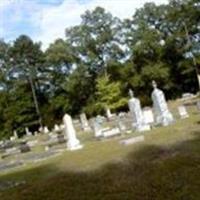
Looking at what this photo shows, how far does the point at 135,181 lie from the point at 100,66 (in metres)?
54.7

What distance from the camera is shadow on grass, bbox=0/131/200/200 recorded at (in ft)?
43.0

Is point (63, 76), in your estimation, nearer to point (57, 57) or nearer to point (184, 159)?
point (57, 57)

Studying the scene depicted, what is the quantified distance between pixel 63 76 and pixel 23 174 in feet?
178

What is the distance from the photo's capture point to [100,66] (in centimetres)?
6850

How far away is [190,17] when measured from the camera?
208 feet

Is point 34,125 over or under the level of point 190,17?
under

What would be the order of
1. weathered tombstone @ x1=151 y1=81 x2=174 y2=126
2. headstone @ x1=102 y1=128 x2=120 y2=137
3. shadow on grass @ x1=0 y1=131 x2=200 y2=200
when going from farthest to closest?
headstone @ x1=102 y1=128 x2=120 y2=137, weathered tombstone @ x1=151 y1=81 x2=174 y2=126, shadow on grass @ x1=0 y1=131 x2=200 y2=200

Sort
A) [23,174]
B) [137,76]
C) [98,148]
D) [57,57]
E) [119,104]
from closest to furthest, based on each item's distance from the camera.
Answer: [23,174], [98,148], [119,104], [137,76], [57,57]

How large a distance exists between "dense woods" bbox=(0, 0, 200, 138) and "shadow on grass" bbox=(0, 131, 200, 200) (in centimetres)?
4274

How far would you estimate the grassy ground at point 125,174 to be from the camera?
1331 centimetres

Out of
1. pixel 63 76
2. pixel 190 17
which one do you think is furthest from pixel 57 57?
pixel 190 17

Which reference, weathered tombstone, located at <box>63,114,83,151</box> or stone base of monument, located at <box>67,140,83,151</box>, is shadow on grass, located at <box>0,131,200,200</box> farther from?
weathered tombstone, located at <box>63,114,83,151</box>

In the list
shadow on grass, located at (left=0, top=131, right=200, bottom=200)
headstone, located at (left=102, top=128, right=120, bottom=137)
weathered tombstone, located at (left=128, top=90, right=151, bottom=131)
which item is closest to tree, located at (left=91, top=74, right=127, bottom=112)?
headstone, located at (left=102, top=128, right=120, bottom=137)

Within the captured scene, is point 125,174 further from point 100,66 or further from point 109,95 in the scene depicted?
point 100,66
